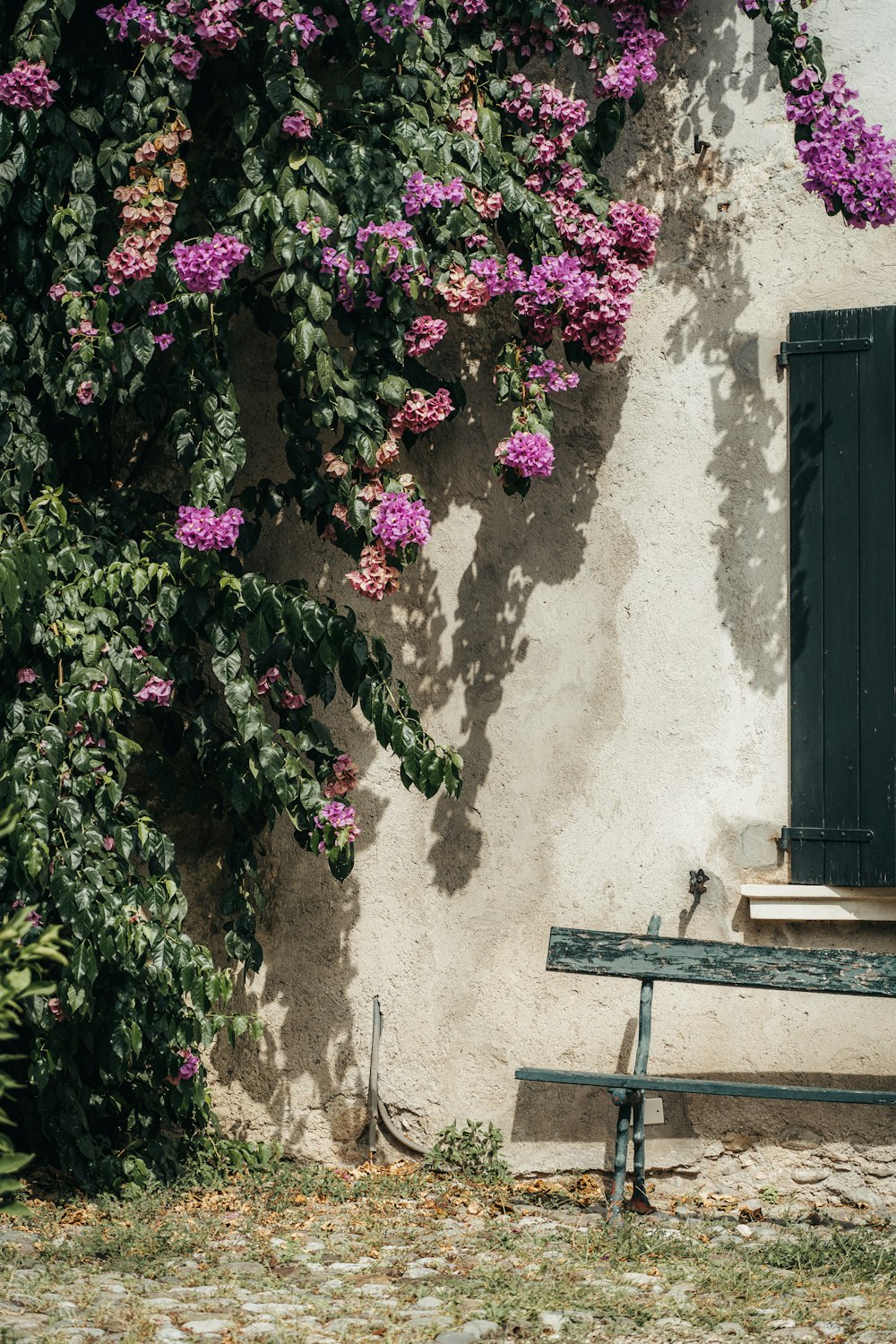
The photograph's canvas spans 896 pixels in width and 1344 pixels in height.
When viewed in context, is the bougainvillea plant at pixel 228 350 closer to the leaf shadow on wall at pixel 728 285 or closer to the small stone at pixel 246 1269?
the leaf shadow on wall at pixel 728 285

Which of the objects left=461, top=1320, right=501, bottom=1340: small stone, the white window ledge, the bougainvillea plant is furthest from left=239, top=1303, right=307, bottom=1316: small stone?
the white window ledge

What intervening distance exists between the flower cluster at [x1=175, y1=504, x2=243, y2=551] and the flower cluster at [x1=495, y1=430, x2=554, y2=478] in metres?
0.87

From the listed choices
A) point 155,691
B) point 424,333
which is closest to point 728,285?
point 424,333

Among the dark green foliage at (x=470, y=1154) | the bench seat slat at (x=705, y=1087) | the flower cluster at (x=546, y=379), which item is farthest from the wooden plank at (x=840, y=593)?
the dark green foliage at (x=470, y=1154)

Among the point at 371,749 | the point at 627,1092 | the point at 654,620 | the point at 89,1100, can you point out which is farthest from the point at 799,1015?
the point at 89,1100

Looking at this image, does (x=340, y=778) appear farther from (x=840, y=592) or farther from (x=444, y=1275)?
(x=840, y=592)

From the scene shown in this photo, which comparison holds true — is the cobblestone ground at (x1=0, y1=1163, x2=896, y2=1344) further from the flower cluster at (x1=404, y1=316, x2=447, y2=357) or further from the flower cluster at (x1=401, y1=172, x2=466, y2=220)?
the flower cluster at (x1=401, y1=172, x2=466, y2=220)

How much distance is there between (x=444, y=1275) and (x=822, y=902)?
1661 millimetres

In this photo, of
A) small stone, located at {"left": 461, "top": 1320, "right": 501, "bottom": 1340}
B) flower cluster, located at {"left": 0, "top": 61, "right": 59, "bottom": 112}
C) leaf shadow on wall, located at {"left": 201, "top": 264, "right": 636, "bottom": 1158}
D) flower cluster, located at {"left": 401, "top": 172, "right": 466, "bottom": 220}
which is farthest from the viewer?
leaf shadow on wall, located at {"left": 201, "top": 264, "right": 636, "bottom": 1158}

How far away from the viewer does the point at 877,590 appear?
4.61 metres

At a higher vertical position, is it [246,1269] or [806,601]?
[806,601]

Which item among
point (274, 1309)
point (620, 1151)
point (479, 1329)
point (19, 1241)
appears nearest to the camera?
point (479, 1329)

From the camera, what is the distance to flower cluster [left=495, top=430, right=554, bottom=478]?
4512mm

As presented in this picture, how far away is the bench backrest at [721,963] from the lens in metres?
4.36
